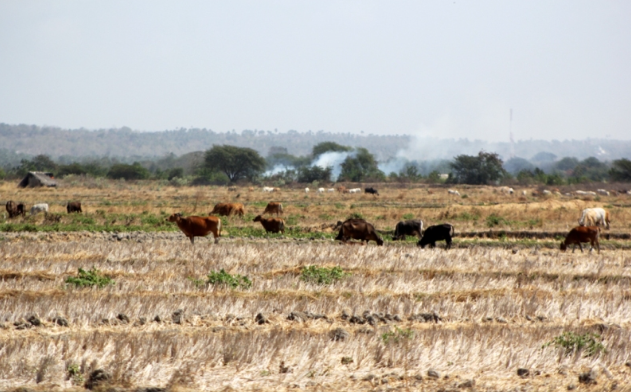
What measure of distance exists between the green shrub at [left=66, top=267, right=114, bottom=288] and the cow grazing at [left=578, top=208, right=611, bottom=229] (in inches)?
751

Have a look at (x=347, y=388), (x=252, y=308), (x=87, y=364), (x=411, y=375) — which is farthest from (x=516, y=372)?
(x=87, y=364)

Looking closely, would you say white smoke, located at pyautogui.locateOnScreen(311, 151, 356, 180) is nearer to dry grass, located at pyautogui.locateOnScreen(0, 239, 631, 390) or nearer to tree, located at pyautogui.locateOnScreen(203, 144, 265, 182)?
tree, located at pyautogui.locateOnScreen(203, 144, 265, 182)

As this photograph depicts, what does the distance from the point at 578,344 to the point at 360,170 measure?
246 feet

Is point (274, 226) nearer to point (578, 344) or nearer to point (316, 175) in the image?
point (578, 344)

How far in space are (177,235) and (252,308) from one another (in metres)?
13.1

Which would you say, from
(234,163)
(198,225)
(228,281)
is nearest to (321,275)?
(228,281)

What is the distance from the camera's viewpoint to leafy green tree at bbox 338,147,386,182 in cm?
7781

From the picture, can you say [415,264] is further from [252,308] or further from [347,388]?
[347,388]

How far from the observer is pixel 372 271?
15.0m

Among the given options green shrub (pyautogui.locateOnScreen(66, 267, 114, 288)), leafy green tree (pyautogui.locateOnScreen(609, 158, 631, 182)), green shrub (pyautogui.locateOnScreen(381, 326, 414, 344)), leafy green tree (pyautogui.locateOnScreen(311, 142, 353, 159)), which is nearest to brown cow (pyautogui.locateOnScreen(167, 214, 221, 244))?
green shrub (pyautogui.locateOnScreen(66, 267, 114, 288))

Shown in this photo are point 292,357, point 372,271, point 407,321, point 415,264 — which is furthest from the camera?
point 415,264

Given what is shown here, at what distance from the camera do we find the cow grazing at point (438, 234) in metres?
20.6

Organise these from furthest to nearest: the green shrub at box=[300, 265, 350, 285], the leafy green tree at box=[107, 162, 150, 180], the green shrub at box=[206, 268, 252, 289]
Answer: the leafy green tree at box=[107, 162, 150, 180]
the green shrub at box=[300, 265, 350, 285]
the green shrub at box=[206, 268, 252, 289]

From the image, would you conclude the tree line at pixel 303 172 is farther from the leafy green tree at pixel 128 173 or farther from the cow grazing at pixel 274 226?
the cow grazing at pixel 274 226
